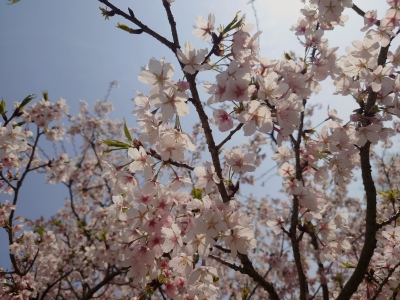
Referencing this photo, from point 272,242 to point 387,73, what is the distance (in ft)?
26.5

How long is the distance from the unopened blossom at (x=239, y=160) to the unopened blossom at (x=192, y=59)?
0.56m

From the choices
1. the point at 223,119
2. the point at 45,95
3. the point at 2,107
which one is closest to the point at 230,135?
the point at 223,119

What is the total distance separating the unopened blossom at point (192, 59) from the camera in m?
1.66

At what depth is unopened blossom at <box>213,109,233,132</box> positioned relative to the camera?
1.87 meters

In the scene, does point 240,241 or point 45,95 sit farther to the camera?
point 45,95

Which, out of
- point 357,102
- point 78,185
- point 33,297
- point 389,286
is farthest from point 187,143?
point 78,185

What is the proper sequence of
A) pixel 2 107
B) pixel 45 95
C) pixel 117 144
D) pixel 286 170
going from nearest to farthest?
pixel 117 144
pixel 286 170
pixel 2 107
pixel 45 95

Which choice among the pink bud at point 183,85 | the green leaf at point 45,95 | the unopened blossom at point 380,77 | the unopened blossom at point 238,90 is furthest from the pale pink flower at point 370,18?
the green leaf at point 45,95

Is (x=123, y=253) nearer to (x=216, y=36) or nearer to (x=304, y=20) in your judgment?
(x=216, y=36)

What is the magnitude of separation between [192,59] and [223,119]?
16.5 inches

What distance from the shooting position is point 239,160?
1910 millimetres

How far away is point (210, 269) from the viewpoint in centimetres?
204

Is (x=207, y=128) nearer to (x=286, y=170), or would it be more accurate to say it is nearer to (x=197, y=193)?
(x=197, y=193)

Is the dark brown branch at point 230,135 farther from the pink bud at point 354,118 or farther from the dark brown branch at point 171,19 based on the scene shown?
the pink bud at point 354,118
